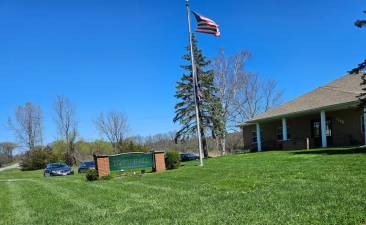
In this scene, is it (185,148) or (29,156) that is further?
(185,148)

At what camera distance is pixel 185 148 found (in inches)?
3132

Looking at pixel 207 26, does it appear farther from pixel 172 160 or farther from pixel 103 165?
pixel 103 165

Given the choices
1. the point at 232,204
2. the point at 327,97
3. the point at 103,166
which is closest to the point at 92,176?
the point at 103,166

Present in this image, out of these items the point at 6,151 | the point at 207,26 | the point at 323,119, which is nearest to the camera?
the point at 207,26

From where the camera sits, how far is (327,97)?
3125 cm

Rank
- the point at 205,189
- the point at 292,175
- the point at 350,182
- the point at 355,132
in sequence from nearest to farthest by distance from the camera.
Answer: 1. the point at 350,182
2. the point at 205,189
3. the point at 292,175
4. the point at 355,132

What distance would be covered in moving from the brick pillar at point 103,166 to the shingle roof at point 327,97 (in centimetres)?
1495

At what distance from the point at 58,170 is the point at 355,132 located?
2507 centimetres

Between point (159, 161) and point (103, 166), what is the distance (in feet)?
11.5

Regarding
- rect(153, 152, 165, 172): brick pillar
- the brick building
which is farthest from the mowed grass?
the brick building

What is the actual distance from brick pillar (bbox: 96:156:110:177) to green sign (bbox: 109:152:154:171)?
30 cm

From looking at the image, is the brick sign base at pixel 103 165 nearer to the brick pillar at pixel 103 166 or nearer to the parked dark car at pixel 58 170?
the brick pillar at pixel 103 166

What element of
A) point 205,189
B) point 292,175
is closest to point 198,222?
point 205,189

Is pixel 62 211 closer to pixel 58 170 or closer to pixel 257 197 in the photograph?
pixel 257 197
